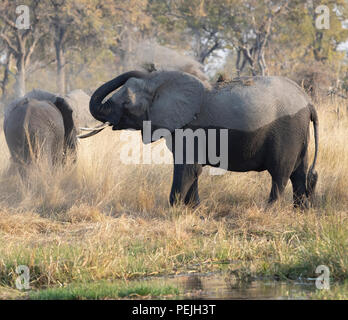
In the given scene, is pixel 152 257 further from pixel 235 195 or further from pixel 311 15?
pixel 311 15

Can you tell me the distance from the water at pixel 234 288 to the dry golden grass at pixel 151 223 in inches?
5.8

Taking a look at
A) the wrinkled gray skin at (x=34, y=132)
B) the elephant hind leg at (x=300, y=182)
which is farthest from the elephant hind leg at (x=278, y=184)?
the wrinkled gray skin at (x=34, y=132)

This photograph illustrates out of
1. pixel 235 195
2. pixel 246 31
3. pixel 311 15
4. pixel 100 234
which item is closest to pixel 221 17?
pixel 246 31

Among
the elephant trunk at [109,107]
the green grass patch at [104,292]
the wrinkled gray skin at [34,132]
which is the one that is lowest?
the green grass patch at [104,292]

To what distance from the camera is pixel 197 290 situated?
187 inches

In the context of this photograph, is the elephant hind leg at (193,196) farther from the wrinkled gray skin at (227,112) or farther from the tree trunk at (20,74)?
the tree trunk at (20,74)

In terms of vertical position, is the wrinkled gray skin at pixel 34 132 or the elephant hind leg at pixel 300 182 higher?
the wrinkled gray skin at pixel 34 132

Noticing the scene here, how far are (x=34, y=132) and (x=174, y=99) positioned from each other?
89.0 inches

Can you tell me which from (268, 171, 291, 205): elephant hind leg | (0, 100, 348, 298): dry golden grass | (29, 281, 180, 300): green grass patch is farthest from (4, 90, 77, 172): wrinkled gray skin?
(29, 281, 180, 300): green grass patch

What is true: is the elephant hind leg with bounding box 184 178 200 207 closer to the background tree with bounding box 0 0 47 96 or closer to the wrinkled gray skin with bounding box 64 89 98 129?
the wrinkled gray skin with bounding box 64 89 98 129

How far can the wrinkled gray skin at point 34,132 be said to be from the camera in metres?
8.75

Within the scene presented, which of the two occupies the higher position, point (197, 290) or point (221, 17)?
point (221, 17)

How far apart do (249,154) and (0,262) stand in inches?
121

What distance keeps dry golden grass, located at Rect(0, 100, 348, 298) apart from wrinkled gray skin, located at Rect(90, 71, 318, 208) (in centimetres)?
46
